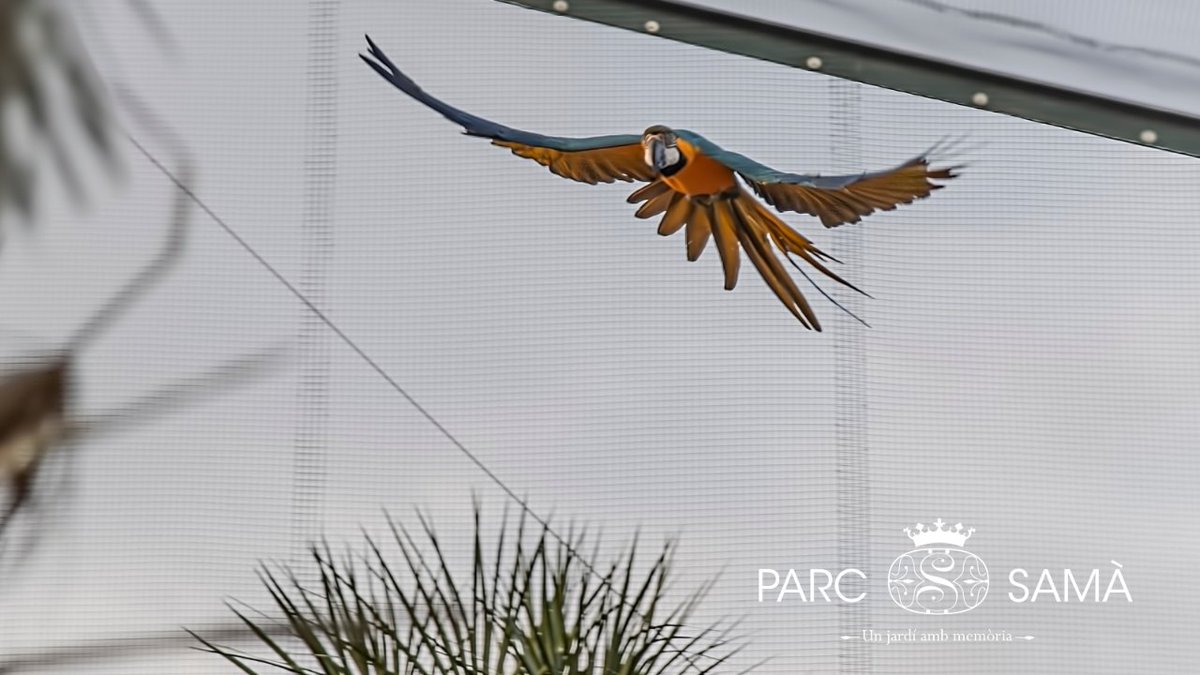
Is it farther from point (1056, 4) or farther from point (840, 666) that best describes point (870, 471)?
point (1056, 4)

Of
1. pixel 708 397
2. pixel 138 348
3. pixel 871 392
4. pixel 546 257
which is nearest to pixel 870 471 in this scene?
pixel 871 392

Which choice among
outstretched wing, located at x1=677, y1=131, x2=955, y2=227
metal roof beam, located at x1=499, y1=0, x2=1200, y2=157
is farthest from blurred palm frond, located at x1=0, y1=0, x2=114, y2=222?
outstretched wing, located at x1=677, y1=131, x2=955, y2=227

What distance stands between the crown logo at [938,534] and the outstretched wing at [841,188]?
2.31ft

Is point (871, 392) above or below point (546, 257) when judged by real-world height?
below

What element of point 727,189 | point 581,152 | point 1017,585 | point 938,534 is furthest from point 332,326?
point 1017,585

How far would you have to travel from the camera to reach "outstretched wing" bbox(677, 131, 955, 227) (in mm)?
3277

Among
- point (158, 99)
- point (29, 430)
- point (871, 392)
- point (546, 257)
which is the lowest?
point (29, 430)

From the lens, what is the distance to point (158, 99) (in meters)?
3.40

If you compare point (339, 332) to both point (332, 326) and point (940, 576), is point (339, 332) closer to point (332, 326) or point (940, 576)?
point (332, 326)

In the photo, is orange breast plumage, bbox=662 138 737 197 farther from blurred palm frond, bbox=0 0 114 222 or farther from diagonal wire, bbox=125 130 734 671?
blurred palm frond, bbox=0 0 114 222

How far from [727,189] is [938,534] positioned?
902 millimetres

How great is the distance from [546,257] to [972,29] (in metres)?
1.11

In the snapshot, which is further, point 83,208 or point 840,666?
point 83,208

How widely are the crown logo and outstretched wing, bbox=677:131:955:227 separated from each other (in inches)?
27.7
